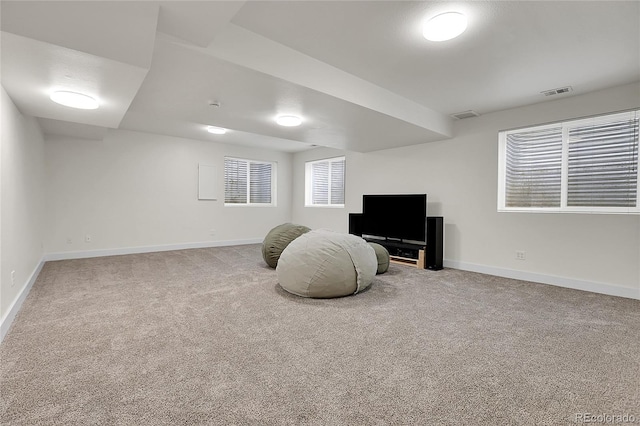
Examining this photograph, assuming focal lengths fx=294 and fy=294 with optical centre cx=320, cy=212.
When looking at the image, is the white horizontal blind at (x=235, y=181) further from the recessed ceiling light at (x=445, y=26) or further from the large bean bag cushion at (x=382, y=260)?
the recessed ceiling light at (x=445, y=26)

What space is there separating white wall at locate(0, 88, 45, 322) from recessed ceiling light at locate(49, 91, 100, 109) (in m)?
0.36

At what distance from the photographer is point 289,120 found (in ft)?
13.2

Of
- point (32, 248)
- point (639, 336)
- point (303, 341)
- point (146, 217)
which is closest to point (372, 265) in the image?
point (303, 341)

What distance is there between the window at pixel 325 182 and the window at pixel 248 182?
103 centimetres

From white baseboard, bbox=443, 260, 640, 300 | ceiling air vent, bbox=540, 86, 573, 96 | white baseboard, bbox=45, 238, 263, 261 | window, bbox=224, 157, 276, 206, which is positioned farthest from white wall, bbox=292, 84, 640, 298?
white baseboard, bbox=45, 238, 263, 261

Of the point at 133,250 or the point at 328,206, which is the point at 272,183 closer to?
the point at 328,206

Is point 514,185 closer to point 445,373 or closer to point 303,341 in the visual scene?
point 445,373

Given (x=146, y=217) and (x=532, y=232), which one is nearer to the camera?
(x=532, y=232)

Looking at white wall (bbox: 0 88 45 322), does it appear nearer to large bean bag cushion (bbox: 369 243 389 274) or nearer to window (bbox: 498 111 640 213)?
large bean bag cushion (bbox: 369 243 389 274)

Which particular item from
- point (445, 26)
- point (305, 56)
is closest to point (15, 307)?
point (305, 56)

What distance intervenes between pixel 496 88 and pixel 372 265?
2635 mm

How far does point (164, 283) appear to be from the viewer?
3.78m

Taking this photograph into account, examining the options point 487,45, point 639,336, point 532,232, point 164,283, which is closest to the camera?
point 639,336

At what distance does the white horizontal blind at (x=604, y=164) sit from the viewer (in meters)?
3.52
